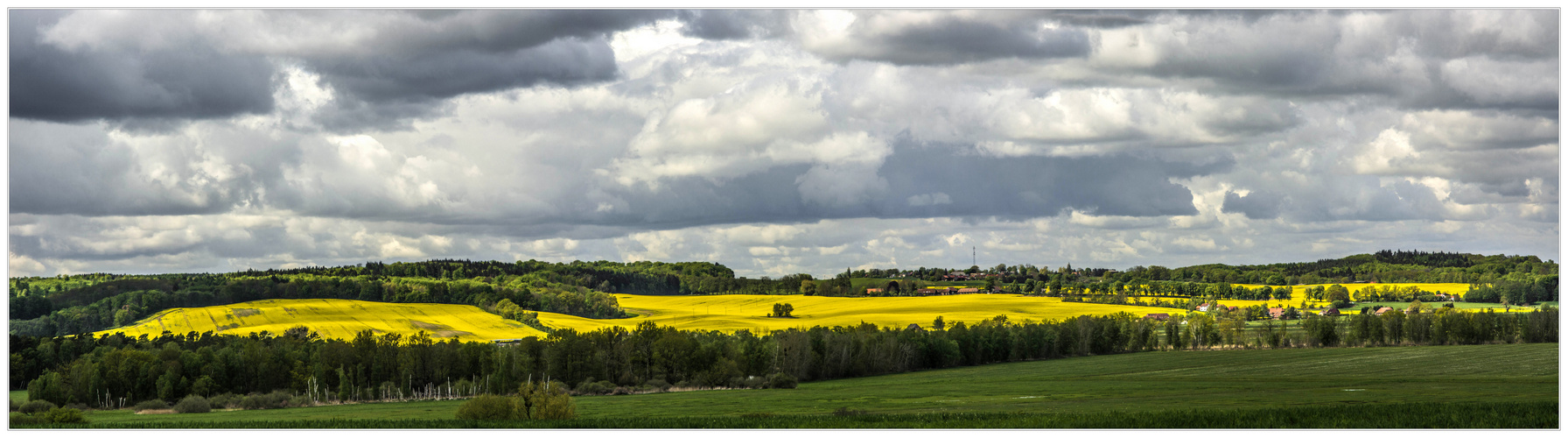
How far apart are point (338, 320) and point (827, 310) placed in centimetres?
7156

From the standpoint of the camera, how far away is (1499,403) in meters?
37.9

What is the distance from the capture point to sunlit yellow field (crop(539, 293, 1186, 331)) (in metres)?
136

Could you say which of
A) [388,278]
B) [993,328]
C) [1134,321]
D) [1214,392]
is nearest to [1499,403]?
[1214,392]

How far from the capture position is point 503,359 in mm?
88812

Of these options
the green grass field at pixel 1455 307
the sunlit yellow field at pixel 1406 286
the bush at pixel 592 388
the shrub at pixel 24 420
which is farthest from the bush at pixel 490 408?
the sunlit yellow field at pixel 1406 286

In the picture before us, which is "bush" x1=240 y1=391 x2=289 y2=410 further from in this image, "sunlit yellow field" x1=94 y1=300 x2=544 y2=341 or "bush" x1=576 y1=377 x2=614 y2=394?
"sunlit yellow field" x1=94 y1=300 x2=544 y2=341

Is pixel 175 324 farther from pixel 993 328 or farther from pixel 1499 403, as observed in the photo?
pixel 1499 403

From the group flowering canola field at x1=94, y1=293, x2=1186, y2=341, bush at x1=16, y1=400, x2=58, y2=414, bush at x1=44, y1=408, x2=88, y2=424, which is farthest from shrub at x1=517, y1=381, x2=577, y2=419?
flowering canola field at x1=94, y1=293, x2=1186, y2=341

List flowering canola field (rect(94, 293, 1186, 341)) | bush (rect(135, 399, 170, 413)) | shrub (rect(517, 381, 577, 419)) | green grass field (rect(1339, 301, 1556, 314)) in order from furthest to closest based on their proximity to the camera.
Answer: flowering canola field (rect(94, 293, 1186, 341))
green grass field (rect(1339, 301, 1556, 314))
bush (rect(135, 399, 170, 413))
shrub (rect(517, 381, 577, 419))

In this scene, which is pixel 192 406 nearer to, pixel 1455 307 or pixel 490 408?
pixel 490 408

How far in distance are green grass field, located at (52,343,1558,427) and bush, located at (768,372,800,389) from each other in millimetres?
1629

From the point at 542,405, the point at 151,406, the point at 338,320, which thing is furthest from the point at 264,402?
the point at 338,320

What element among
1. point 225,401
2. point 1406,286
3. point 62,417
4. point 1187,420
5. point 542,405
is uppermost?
point 1406,286

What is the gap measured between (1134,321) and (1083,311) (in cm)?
2027
